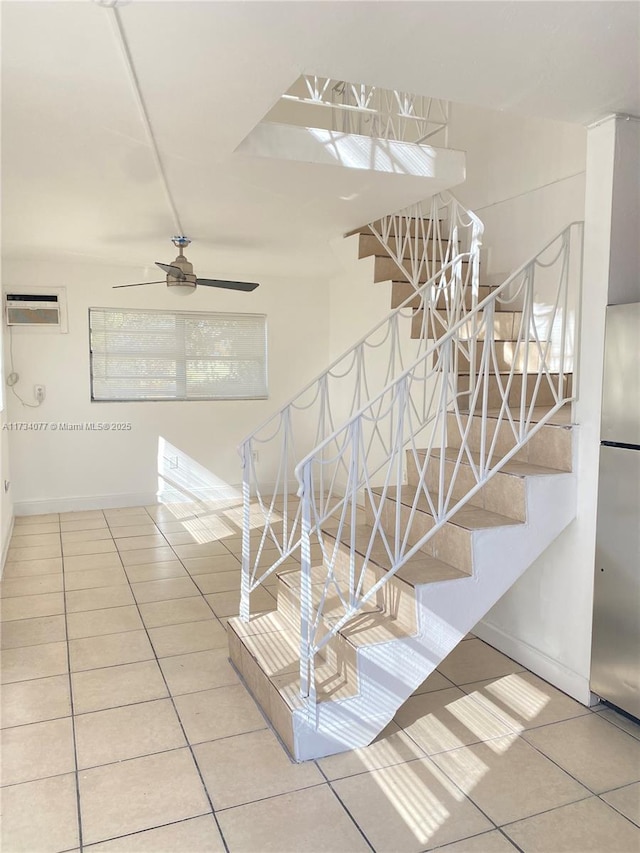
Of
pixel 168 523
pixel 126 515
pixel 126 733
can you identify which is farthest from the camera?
pixel 126 515

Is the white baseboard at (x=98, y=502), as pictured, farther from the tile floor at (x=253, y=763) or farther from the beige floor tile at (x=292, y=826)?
the beige floor tile at (x=292, y=826)

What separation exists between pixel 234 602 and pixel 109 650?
0.83m

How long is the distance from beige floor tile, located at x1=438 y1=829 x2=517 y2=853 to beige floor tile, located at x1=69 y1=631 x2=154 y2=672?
1756 mm

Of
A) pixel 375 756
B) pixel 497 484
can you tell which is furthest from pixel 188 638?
pixel 497 484

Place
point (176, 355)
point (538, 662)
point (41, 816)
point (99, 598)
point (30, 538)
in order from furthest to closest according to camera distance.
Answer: point (176, 355) < point (30, 538) < point (99, 598) < point (538, 662) < point (41, 816)

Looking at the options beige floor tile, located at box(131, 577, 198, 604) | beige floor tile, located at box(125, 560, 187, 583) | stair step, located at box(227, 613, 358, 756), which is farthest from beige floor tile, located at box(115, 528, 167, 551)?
stair step, located at box(227, 613, 358, 756)

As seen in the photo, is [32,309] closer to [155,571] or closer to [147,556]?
[147,556]

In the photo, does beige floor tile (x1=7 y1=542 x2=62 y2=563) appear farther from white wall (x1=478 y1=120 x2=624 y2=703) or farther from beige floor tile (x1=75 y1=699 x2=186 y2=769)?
white wall (x1=478 y1=120 x2=624 y2=703)

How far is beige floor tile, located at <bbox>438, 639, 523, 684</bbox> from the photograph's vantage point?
2.91 metres

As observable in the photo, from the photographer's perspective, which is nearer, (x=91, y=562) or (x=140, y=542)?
(x=91, y=562)

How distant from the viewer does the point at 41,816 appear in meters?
2.00

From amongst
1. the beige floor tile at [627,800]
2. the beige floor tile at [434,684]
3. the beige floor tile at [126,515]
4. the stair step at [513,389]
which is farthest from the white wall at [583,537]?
the beige floor tile at [126,515]

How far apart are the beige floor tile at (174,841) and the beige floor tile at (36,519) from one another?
4253 millimetres

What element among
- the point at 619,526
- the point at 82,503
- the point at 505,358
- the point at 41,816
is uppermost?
the point at 505,358
